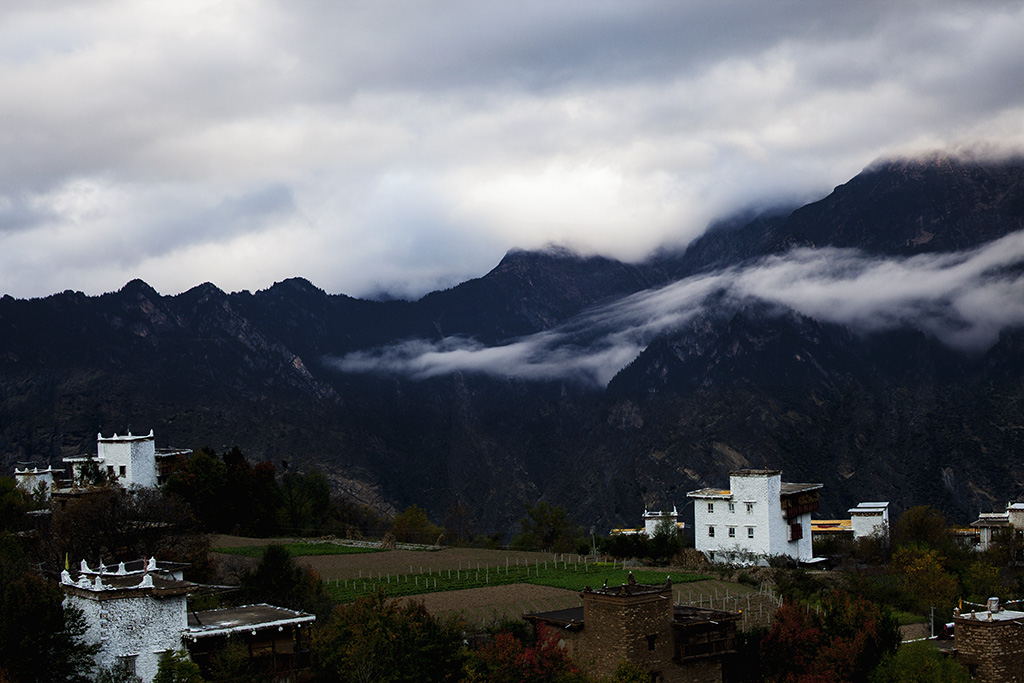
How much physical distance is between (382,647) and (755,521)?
4552cm

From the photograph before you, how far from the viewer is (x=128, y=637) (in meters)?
29.0

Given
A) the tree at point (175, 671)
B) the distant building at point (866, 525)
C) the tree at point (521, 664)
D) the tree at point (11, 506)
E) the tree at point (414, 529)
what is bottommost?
the tree at point (414, 529)

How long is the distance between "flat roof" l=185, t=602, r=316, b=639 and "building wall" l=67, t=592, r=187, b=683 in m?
0.95

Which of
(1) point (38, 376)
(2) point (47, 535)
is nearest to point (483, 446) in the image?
(1) point (38, 376)

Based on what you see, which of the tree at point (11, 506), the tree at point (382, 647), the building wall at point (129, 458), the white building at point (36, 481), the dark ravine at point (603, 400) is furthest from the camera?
the dark ravine at point (603, 400)

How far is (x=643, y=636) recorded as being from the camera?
1412 inches

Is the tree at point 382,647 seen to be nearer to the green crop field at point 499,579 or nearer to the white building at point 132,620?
the white building at point 132,620

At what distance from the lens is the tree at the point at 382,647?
34.5 meters

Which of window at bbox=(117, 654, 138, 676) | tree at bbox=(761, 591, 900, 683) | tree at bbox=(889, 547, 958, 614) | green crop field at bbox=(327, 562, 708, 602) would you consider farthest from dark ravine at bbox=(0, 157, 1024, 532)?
window at bbox=(117, 654, 138, 676)

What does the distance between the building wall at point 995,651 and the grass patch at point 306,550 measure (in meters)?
40.6

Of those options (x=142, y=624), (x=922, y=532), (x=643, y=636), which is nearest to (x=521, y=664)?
(x=643, y=636)

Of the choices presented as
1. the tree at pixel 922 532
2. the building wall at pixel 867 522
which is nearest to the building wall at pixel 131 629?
the tree at pixel 922 532

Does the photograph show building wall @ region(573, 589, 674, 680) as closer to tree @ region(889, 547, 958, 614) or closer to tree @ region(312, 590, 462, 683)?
tree @ region(312, 590, 462, 683)

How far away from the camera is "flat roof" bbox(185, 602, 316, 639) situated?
30.7 meters
